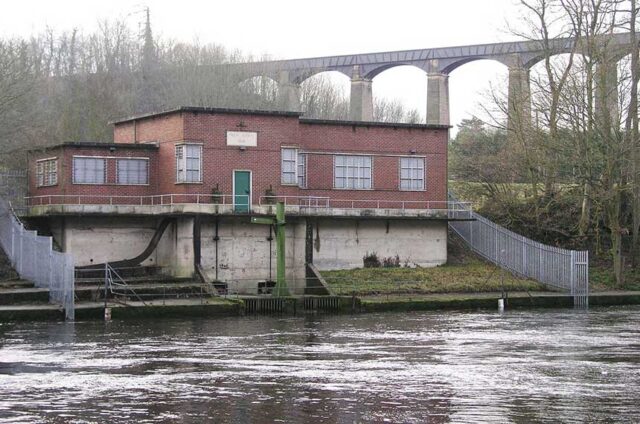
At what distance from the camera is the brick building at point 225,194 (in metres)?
43.6

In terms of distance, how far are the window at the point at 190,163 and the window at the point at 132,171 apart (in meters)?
1.91

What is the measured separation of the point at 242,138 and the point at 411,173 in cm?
850

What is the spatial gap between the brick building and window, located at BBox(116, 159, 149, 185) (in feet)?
0.14

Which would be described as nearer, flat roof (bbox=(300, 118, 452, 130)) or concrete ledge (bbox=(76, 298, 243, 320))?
→ concrete ledge (bbox=(76, 298, 243, 320))

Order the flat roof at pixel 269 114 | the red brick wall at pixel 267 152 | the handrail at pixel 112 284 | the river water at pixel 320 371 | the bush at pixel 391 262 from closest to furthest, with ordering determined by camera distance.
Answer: the river water at pixel 320 371, the handrail at pixel 112 284, the flat roof at pixel 269 114, the red brick wall at pixel 267 152, the bush at pixel 391 262

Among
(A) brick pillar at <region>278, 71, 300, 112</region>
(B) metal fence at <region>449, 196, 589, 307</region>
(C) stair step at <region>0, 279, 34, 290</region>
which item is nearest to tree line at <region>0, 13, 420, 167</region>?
(A) brick pillar at <region>278, 71, 300, 112</region>

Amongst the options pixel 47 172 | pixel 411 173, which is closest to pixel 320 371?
pixel 47 172

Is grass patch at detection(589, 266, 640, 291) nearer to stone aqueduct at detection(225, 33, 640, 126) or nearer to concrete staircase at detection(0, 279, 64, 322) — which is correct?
concrete staircase at detection(0, 279, 64, 322)

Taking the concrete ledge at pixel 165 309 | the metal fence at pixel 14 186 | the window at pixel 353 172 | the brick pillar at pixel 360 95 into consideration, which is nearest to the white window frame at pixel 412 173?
the window at pixel 353 172

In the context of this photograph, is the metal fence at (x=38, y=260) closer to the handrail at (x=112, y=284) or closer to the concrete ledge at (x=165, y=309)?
the concrete ledge at (x=165, y=309)

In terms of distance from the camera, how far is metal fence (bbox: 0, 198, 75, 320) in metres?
34.8

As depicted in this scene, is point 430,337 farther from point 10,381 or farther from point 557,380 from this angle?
point 10,381

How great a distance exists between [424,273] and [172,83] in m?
32.4

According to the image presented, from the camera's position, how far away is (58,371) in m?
23.2
